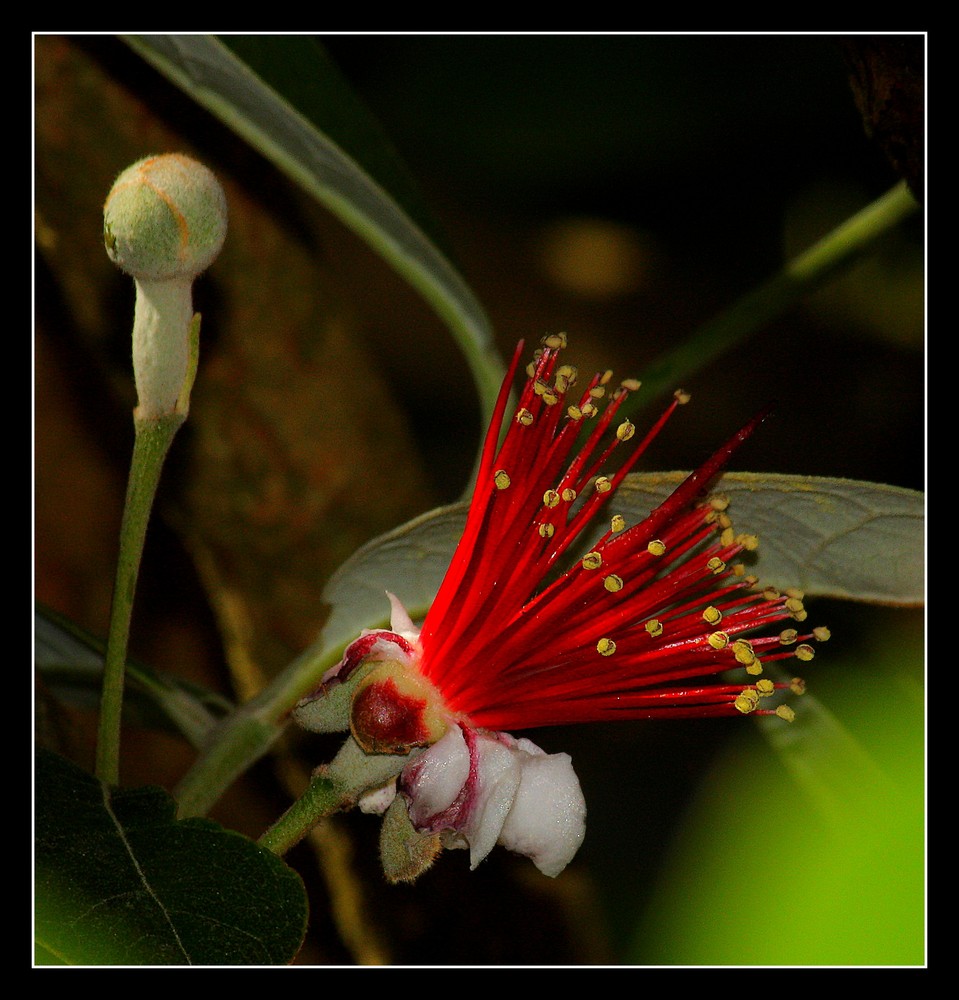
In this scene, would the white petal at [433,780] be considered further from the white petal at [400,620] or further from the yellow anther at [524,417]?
→ the yellow anther at [524,417]

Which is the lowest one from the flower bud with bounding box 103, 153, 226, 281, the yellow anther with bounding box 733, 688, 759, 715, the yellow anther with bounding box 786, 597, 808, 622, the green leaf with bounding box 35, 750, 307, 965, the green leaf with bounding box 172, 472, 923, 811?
the green leaf with bounding box 35, 750, 307, 965

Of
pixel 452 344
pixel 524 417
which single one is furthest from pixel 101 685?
pixel 452 344

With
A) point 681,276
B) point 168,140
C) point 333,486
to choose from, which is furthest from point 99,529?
point 681,276

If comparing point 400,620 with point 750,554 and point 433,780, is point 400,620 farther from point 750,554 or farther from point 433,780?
point 750,554

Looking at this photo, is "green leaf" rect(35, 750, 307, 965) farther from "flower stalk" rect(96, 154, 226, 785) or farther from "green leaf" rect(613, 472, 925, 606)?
"green leaf" rect(613, 472, 925, 606)

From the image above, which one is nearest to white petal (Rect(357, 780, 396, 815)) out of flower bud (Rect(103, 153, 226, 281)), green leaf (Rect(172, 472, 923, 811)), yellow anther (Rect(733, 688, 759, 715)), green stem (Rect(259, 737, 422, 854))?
green stem (Rect(259, 737, 422, 854))
